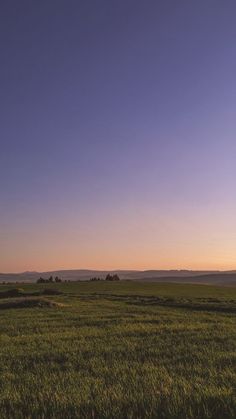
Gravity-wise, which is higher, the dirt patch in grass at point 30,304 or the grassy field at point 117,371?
the dirt patch in grass at point 30,304

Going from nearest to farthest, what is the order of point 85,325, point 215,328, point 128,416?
point 128,416, point 215,328, point 85,325

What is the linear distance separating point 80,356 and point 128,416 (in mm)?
7095

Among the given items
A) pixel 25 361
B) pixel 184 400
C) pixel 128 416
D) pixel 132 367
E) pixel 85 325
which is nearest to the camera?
pixel 128 416

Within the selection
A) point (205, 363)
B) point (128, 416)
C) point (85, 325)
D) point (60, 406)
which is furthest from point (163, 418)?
point (85, 325)

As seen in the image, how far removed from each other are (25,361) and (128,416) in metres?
7.25

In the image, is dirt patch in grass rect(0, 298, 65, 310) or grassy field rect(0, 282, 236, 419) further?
dirt patch in grass rect(0, 298, 65, 310)

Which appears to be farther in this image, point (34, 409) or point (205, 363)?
point (205, 363)

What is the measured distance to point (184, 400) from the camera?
859 cm

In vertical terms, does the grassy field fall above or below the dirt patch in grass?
below

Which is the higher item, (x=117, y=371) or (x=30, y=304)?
(x=30, y=304)

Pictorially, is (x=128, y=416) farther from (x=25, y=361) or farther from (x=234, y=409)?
(x=25, y=361)

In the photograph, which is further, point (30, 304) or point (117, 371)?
point (30, 304)

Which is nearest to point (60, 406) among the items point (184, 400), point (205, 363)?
point (184, 400)

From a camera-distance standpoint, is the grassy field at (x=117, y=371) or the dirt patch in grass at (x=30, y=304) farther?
the dirt patch in grass at (x=30, y=304)
